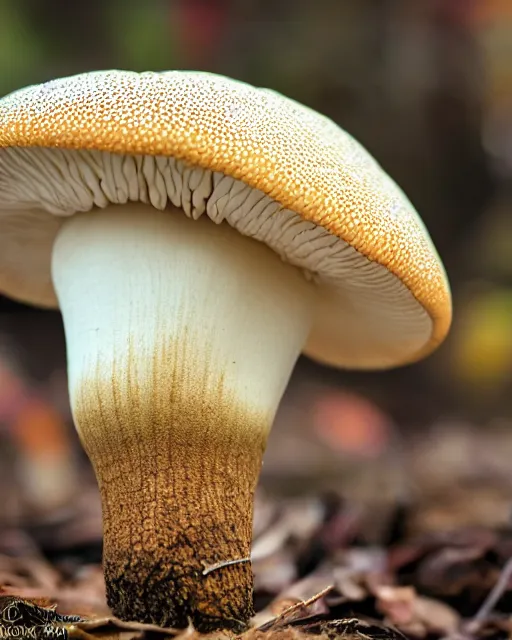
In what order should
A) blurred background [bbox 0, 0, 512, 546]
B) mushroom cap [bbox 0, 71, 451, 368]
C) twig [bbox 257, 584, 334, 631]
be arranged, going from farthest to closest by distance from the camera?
blurred background [bbox 0, 0, 512, 546] < twig [bbox 257, 584, 334, 631] < mushroom cap [bbox 0, 71, 451, 368]

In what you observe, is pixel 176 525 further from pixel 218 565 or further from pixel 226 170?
pixel 226 170

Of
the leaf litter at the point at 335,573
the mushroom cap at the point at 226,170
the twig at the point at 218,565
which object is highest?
the mushroom cap at the point at 226,170

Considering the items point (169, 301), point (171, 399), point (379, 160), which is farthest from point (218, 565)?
point (379, 160)

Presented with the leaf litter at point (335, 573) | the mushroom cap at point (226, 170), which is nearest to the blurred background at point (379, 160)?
the leaf litter at point (335, 573)

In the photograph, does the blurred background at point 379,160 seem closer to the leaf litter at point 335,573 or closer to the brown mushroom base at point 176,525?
the leaf litter at point 335,573

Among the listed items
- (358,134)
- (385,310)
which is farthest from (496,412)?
(385,310)

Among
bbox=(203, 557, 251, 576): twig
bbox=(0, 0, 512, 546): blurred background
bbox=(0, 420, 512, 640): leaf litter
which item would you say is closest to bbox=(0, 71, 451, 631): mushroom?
bbox=(203, 557, 251, 576): twig

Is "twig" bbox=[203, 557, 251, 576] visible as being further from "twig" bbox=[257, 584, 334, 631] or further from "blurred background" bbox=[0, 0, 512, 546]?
"blurred background" bbox=[0, 0, 512, 546]
